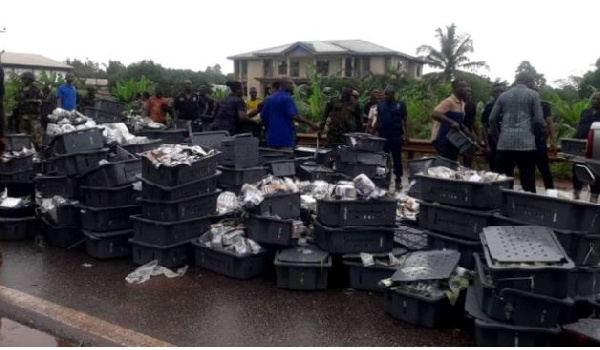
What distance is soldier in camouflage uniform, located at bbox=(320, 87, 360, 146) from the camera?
36.8ft

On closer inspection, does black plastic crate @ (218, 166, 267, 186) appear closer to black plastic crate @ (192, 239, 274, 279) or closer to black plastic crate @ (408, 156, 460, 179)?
black plastic crate @ (192, 239, 274, 279)

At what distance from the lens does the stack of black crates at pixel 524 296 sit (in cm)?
429

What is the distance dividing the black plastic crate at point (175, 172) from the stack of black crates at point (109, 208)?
0.55 meters

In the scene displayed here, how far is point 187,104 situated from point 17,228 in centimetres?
625

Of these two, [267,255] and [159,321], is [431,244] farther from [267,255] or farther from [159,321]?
[159,321]

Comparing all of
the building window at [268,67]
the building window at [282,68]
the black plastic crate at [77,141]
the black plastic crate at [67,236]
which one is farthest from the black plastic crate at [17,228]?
the building window at [268,67]

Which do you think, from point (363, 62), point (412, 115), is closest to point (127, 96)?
point (412, 115)

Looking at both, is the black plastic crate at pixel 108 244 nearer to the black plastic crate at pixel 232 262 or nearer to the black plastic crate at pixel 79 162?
the black plastic crate at pixel 79 162

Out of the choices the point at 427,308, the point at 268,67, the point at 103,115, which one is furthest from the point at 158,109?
the point at 268,67

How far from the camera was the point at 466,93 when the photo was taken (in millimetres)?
9531

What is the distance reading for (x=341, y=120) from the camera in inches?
441

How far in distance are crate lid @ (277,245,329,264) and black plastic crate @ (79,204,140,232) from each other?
2231 mm

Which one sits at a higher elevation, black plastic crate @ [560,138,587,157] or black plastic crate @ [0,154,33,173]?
black plastic crate @ [560,138,587,157]

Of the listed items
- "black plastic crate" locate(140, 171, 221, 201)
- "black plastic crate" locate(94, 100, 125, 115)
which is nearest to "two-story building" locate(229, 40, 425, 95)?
"black plastic crate" locate(94, 100, 125, 115)
